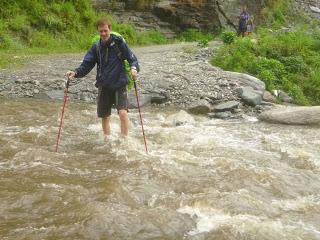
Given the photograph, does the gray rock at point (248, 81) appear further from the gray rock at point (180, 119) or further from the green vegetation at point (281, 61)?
the gray rock at point (180, 119)

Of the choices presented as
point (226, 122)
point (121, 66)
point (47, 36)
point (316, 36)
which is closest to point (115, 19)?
point (47, 36)

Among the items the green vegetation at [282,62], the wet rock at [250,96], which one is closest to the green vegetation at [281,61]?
the green vegetation at [282,62]

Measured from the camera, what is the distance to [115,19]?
86.4 ft

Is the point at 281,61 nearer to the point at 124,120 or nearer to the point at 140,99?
the point at 140,99

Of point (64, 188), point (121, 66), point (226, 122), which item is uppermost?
point (121, 66)

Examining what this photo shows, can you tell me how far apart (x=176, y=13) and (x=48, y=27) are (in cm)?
918

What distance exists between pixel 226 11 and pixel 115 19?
6.80 metres

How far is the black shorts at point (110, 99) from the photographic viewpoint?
8273mm

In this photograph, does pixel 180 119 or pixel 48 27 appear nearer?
pixel 180 119

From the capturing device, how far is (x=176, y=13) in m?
28.2

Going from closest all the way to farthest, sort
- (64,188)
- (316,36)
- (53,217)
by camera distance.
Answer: (53,217), (64,188), (316,36)

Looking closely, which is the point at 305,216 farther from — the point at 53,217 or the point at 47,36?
the point at 47,36

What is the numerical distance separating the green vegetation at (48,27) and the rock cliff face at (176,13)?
2680 mm

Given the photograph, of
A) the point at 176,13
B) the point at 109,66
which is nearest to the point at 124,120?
the point at 109,66
